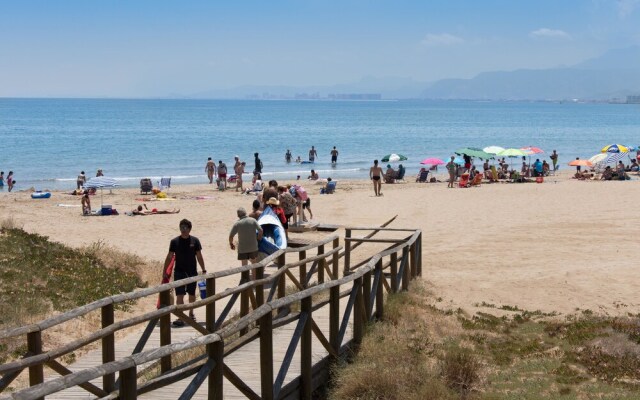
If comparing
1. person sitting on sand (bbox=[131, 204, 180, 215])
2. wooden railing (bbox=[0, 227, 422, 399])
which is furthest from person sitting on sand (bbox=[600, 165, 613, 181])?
wooden railing (bbox=[0, 227, 422, 399])

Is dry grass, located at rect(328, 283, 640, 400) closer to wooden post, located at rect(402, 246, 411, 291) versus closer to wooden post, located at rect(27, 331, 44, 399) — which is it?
wooden post, located at rect(402, 246, 411, 291)

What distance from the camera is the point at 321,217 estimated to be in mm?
23906

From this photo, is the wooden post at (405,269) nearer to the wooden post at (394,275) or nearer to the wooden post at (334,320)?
→ the wooden post at (394,275)

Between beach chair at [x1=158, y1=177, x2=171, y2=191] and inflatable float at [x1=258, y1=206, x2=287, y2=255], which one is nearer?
inflatable float at [x1=258, y1=206, x2=287, y2=255]

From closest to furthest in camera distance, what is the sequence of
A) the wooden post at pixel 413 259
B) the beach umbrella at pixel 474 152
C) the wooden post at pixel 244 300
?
the wooden post at pixel 244 300, the wooden post at pixel 413 259, the beach umbrella at pixel 474 152

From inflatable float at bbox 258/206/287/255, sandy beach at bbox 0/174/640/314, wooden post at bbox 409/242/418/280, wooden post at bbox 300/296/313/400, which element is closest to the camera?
wooden post at bbox 300/296/313/400

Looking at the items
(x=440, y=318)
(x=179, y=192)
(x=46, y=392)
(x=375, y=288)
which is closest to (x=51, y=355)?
(x=46, y=392)

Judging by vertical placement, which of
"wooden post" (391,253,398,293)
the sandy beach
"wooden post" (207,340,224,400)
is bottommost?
the sandy beach

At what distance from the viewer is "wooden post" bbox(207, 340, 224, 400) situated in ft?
19.4

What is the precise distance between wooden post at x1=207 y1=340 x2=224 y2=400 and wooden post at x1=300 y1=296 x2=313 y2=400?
4.97 ft

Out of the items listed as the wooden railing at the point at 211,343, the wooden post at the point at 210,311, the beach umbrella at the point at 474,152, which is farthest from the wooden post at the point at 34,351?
the beach umbrella at the point at 474,152

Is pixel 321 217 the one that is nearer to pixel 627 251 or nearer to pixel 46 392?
pixel 627 251

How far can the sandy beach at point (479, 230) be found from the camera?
47.5 feet

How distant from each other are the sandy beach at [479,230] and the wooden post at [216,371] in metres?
7.31
